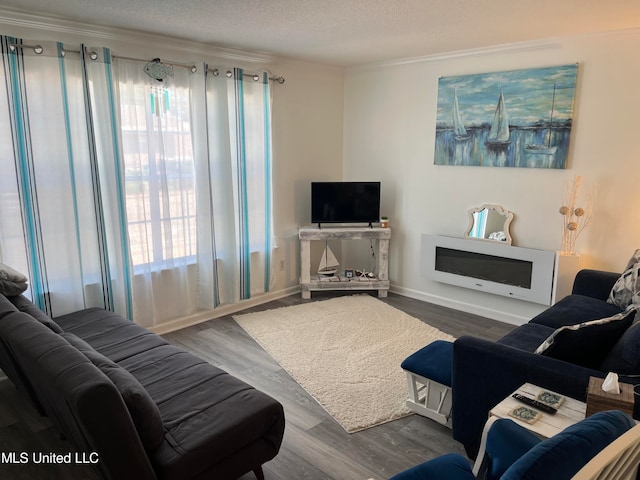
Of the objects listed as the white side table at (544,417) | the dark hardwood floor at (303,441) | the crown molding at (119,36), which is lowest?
the dark hardwood floor at (303,441)

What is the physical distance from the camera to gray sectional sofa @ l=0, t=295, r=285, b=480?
163cm

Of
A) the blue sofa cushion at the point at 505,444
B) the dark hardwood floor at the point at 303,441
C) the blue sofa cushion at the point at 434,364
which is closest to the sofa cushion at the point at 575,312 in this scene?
the blue sofa cushion at the point at 434,364

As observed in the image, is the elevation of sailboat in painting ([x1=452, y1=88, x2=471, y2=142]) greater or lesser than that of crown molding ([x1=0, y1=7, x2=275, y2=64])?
lesser

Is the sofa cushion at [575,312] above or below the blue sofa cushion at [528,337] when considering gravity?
above

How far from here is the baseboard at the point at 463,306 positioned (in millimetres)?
4391

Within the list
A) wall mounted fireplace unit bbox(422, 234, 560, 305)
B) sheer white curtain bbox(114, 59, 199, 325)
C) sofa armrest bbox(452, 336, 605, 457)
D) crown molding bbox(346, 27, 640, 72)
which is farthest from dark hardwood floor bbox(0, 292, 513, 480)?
crown molding bbox(346, 27, 640, 72)

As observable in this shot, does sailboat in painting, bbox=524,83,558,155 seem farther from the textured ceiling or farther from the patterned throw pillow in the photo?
the patterned throw pillow

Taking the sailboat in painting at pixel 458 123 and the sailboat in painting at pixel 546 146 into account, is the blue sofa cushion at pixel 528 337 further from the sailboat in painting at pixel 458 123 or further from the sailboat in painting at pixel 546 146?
the sailboat in painting at pixel 458 123

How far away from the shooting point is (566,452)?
3.98 feet

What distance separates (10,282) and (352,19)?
2798mm

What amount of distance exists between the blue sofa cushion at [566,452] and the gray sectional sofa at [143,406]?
4.06ft

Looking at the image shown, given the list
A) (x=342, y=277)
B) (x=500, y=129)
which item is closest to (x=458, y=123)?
(x=500, y=129)

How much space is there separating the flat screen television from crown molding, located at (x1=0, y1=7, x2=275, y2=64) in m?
1.44

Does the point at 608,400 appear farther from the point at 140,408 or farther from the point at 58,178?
the point at 58,178
